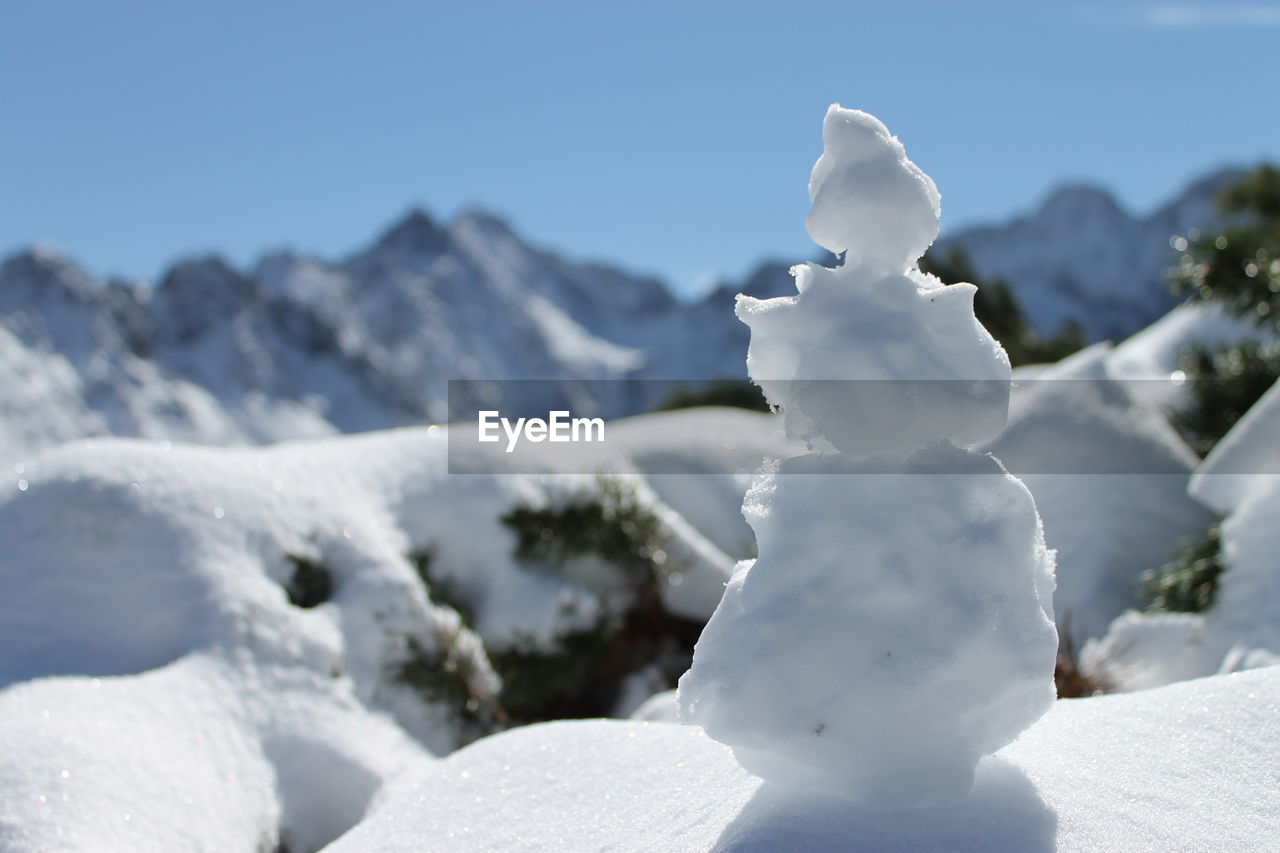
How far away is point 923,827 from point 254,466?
3.49 meters

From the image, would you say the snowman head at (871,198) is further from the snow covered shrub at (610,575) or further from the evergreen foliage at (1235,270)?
the evergreen foliage at (1235,270)

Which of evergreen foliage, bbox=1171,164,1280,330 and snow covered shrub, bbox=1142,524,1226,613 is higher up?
evergreen foliage, bbox=1171,164,1280,330

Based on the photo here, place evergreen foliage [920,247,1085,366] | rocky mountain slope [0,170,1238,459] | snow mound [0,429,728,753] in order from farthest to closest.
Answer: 1. rocky mountain slope [0,170,1238,459]
2. evergreen foliage [920,247,1085,366]
3. snow mound [0,429,728,753]

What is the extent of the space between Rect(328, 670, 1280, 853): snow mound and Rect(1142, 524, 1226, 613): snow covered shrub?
1752 mm

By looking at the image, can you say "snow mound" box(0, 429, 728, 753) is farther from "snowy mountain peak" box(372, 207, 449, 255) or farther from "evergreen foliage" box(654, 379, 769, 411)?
"snowy mountain peak" box(372, 207, 449, 255)

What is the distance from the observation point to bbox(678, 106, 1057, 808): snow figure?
174cm

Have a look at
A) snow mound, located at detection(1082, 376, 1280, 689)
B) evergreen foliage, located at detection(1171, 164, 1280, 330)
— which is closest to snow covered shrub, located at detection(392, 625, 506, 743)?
snow mound, located at detection(1082, 376, 1280, 689)

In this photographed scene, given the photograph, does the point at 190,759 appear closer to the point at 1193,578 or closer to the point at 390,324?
the point at 1193,578

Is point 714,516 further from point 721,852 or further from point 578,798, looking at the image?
point 721,852

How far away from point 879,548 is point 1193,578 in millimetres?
2861

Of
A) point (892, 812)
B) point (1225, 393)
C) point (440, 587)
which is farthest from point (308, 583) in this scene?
point (1225, 393)

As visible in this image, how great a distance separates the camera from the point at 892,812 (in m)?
1.76

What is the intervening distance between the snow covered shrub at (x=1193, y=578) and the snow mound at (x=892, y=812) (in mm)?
1752

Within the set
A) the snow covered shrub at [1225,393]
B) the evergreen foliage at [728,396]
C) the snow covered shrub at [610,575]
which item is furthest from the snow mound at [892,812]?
the evergreen foliage at [728,396]
